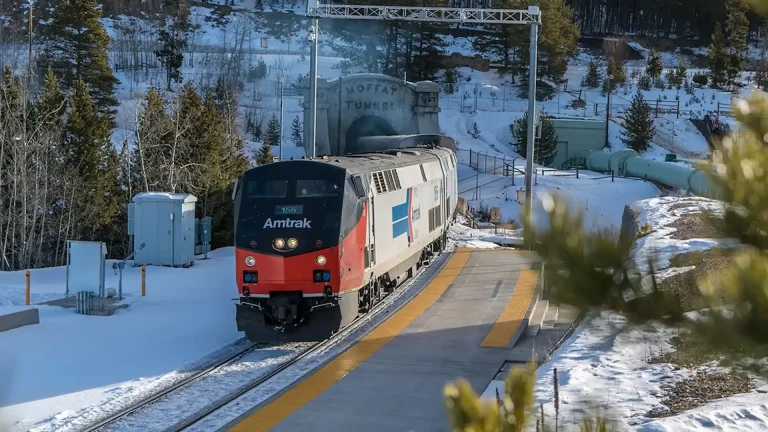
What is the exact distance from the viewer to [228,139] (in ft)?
118

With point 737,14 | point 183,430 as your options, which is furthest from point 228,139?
point 737,14

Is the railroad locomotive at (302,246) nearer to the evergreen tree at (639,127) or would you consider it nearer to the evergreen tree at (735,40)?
the evergreen tree at (639,127)

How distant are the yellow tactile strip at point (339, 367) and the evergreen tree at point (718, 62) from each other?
181ft

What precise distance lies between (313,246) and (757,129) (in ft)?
36.8

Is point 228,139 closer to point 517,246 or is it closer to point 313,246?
point 313,246

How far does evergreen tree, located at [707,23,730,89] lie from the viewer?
68.4 meters

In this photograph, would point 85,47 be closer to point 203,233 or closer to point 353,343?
point 203,233

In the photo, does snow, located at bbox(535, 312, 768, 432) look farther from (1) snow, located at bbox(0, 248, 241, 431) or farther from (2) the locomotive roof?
(1) snow, located at bbox(0, 248, 241, 431)

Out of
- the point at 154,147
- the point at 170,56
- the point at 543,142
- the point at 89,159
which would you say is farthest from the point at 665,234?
the point at 170,56

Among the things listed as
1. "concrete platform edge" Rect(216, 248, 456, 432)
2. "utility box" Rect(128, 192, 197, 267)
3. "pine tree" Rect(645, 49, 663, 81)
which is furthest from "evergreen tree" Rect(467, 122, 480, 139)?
"utility box" Rect(128, 192, 197, 267)

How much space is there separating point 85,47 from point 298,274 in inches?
1547

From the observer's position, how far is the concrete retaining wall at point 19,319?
14.9 meters

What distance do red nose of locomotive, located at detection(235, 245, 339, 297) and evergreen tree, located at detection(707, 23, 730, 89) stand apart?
6160 cm

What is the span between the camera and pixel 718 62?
227 feet
